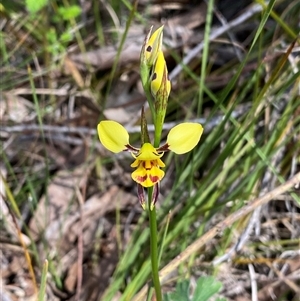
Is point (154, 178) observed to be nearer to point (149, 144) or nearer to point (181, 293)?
point (149, 144)

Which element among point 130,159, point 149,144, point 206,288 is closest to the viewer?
point 149,144

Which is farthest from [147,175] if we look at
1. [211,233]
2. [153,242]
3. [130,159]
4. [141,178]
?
[130,159]

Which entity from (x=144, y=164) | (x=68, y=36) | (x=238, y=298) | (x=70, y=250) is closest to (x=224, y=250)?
(x=238, y=298)

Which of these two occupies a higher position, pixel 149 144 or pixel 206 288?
pixel 149 144

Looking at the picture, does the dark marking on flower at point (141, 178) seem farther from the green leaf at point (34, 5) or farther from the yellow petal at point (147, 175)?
the green leaf at point (34, 5)

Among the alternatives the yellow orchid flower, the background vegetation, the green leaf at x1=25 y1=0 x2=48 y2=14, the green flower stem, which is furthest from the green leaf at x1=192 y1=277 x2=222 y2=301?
the green leaf at x1=25 y1=0 x2=48 y2=14

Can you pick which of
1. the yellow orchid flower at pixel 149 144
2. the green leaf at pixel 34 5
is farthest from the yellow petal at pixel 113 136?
the green leaf at pixel 34 5

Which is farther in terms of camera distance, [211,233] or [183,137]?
[211,233]
